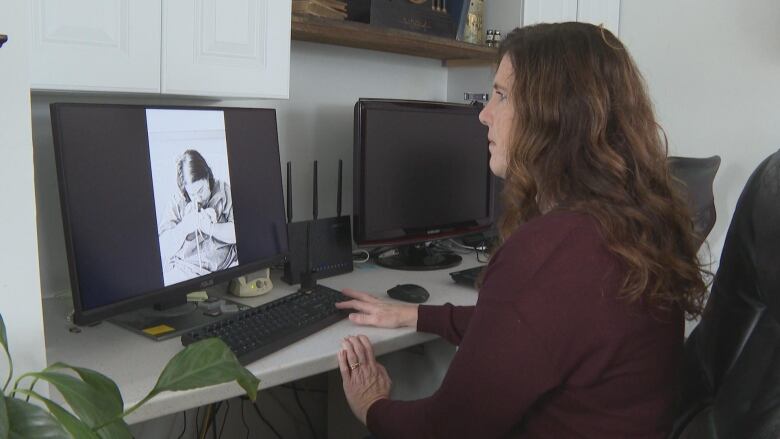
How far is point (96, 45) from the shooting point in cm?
124

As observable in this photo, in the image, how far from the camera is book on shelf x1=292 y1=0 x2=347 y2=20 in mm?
1749

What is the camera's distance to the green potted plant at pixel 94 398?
0.62 m

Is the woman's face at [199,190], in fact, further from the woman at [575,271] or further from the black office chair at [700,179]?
the black office chair at [700,179]

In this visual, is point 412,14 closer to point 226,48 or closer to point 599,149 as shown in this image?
point 226,48

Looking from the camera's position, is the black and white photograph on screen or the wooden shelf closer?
the black and white photograph on screen

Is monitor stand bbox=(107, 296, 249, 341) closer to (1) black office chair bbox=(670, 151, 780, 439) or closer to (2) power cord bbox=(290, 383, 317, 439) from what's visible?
(2) power cord bbox=(290, 383, 317, 439)

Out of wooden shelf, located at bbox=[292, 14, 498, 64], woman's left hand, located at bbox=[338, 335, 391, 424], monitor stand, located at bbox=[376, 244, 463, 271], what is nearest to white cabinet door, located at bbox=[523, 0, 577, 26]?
wooden shelf, located at bbox=[292, 14, 498, 64]

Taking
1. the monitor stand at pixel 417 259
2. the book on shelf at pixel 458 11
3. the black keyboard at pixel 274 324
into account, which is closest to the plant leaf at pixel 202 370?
the black keyboard at pixel 274 324

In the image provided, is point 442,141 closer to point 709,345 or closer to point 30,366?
point 709,345

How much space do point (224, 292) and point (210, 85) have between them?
51 cm

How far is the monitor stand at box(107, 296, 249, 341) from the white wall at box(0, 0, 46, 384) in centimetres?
38

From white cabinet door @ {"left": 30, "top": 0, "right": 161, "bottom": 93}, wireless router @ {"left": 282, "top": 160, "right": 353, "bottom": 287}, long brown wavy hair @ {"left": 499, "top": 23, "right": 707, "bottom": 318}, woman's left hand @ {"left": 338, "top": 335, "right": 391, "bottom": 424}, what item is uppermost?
white cabinet door @ {"left": 30, "top": 0, "right": 161, "bottom": 93}

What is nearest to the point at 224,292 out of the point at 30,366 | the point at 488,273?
the point at 30,366

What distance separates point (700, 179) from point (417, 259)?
0.87 metres
